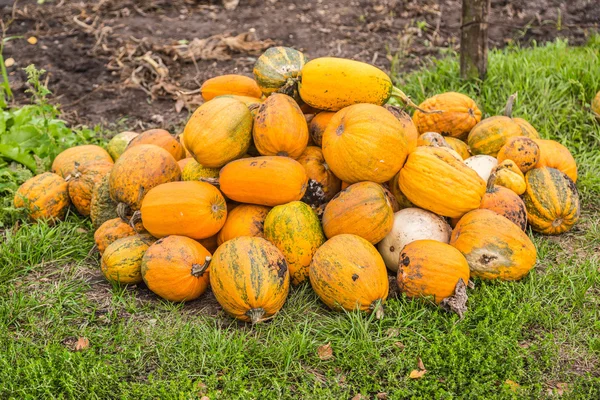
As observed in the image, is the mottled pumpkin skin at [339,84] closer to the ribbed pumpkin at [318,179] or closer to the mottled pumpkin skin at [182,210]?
the ribbed pumpkin at [318,179]

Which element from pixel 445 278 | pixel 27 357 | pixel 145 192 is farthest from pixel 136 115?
pixel 445 278

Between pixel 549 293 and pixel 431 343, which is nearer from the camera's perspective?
pixel 431 343

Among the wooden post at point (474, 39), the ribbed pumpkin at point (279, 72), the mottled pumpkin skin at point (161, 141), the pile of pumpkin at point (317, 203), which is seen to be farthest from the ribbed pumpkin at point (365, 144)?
the wooden post at point (474, 39)

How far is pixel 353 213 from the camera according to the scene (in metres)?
3.48

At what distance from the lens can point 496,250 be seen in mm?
3471

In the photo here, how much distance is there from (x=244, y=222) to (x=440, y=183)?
48.0 inches

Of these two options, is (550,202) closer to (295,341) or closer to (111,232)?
(295,341)

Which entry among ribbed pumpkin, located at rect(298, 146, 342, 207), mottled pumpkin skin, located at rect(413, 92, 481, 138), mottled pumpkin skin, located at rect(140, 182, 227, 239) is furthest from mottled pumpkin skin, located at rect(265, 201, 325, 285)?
mottled pumpkin skin, located at rect(413, 92, 481, 138)

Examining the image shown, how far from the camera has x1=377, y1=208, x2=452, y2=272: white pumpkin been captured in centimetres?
A: 361

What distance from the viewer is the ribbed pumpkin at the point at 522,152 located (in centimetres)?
407

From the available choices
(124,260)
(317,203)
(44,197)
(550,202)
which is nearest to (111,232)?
(124,260)

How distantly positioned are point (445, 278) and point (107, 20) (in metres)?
6.39

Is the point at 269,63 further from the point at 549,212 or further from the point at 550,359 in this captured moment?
the point at 550,359

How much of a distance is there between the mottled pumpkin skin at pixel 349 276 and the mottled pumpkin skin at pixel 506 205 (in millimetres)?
918
